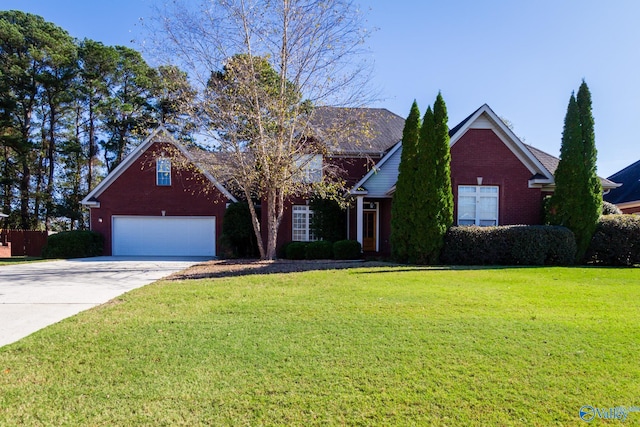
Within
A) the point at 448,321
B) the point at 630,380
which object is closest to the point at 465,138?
the point at 448,321

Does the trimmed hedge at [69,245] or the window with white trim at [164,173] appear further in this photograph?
the window with white trim at [164,173]

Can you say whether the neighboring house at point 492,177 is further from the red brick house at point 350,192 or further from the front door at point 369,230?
the front door at point 369,230

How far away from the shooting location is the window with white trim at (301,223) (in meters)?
18.4

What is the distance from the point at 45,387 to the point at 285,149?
11.5 meters

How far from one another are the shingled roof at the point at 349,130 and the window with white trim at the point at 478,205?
4440mm

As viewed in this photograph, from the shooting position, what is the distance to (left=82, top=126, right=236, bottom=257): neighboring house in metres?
19.0

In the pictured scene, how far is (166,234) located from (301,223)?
22.9ft

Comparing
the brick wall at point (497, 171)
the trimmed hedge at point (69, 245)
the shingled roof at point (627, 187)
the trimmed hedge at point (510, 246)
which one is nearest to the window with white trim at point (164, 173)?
the trimmed hedge at point (69, 245)

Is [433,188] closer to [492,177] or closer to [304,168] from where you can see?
[492,177]

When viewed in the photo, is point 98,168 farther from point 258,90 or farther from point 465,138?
point 465,138

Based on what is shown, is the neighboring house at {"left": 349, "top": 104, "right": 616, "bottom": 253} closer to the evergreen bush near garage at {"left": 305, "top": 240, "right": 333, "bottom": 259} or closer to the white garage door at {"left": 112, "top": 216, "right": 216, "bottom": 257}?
the evergreen bush near garage at {"left": 305, "top": 240, "right": 333, "bottom": 259}

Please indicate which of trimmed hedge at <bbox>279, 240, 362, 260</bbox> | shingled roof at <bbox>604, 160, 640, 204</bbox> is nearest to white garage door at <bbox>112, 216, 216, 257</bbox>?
trimmed hedge at <bbox>279, 240, 362, 260</bbox>

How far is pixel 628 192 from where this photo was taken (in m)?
23.2

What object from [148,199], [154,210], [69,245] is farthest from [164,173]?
[69,245]
